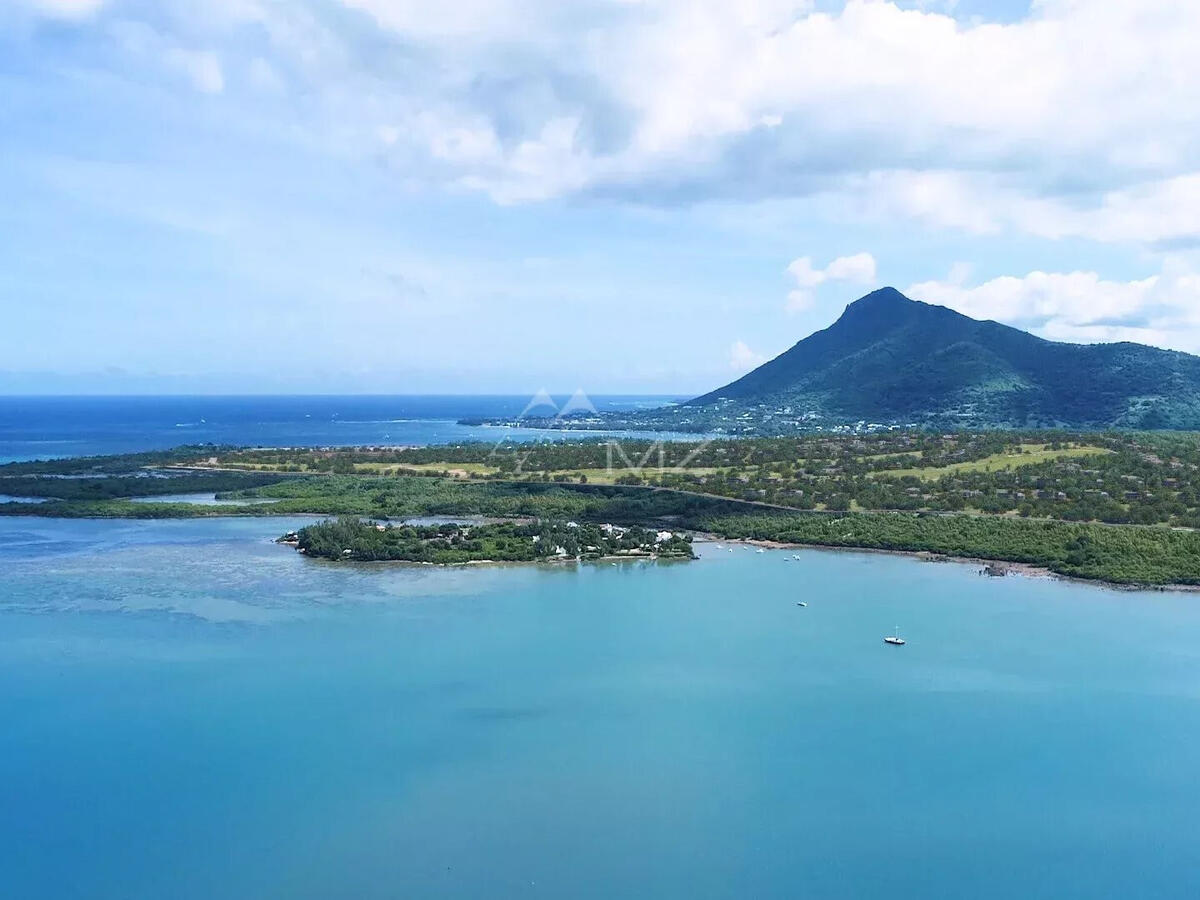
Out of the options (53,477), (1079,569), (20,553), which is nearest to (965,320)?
(1079,569)

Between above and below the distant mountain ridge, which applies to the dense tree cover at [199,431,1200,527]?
below

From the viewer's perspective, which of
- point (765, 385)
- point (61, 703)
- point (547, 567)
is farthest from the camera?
point (765, 385)

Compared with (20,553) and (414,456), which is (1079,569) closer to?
(20,553)

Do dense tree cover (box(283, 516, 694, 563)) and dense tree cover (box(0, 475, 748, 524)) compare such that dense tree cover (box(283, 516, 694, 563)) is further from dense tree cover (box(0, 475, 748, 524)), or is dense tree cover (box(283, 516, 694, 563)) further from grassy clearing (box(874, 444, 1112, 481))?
grassy clearing (box(874, 444, 1112, 481))

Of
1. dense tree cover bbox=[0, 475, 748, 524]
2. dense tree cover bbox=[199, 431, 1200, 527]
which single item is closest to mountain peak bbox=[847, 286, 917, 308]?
dense tree cover bbox=[199, 431, 1200, 527]

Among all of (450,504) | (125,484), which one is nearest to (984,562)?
(450,504)

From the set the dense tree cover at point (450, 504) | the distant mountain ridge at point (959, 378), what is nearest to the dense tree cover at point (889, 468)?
the dense tree cover at point (450, 504)

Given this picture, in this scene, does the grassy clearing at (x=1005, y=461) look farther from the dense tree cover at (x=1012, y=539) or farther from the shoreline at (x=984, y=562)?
the shoreline at (x=984, y=562)

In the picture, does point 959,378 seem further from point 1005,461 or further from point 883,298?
point 1005,461
